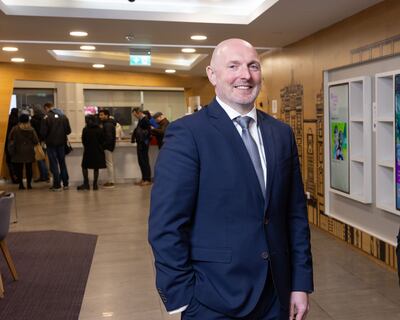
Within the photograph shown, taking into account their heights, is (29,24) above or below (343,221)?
above

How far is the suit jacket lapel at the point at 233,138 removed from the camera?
152 centimetres

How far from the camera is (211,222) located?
4.97 ft

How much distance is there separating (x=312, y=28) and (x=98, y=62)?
16.8ft

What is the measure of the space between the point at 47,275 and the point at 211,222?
320cm

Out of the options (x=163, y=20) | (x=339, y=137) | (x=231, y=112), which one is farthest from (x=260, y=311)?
(x=163, y=20)

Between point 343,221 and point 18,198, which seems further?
point 18,198

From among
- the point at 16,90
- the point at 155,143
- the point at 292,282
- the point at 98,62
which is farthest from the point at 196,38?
the point at 16,90

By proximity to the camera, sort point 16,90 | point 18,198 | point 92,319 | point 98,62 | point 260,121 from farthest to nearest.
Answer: point 16,90, point 98,62, point 18,198, point 92,319, point 260,121

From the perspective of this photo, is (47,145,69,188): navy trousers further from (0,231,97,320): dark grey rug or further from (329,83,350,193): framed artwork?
(329,83,350,193): framed artwork

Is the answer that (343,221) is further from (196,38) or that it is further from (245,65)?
(245,65)

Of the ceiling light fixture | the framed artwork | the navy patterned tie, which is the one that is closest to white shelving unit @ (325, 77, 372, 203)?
the framed artwork

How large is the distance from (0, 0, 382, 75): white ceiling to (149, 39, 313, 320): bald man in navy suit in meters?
2.94

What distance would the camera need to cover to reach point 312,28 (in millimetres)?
5344

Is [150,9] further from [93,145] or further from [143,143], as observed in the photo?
[143,143]
